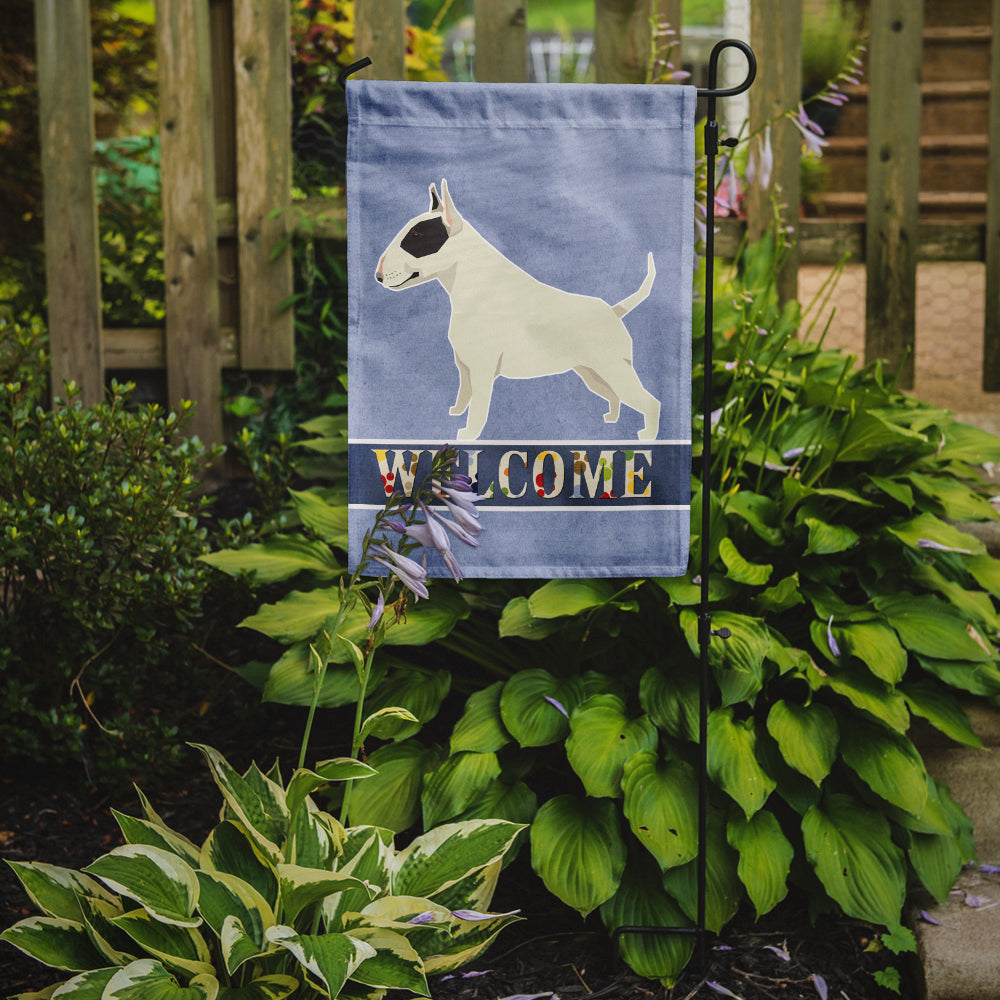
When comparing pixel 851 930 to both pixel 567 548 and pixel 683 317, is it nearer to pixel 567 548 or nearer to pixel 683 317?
pixel 567 548

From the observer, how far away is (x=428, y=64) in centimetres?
389

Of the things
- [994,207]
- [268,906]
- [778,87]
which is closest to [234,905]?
[268,906]

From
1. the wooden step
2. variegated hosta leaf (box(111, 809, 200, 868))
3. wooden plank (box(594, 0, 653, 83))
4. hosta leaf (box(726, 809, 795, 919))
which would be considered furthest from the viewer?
the wooden step

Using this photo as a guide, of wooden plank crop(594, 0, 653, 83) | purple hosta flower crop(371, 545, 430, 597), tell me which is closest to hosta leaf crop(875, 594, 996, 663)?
purple hosta flower crop(371, 545, 430, 597)

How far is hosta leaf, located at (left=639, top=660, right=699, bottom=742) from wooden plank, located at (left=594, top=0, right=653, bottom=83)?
193 centimetres

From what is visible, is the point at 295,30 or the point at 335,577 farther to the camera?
the point at 295,30

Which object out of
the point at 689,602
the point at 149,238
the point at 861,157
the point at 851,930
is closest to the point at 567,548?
the point at 689,602

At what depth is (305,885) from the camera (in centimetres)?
153

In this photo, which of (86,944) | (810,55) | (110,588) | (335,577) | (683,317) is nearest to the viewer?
(86,944)

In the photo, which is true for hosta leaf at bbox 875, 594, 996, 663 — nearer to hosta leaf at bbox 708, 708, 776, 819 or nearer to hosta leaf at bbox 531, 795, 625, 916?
hosta leaf at bbox 708, 708, 776, 819

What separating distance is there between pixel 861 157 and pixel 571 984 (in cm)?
571

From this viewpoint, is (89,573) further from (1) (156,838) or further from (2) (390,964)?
(2) (390,964)

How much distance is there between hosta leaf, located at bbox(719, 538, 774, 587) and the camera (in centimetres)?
210

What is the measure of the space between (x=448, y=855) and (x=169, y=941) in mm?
469
